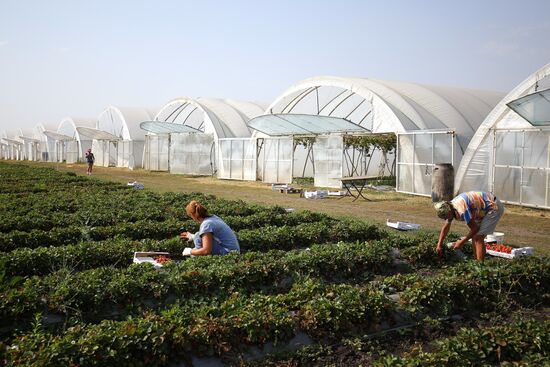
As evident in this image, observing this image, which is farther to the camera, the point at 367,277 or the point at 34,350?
the point at 367,277

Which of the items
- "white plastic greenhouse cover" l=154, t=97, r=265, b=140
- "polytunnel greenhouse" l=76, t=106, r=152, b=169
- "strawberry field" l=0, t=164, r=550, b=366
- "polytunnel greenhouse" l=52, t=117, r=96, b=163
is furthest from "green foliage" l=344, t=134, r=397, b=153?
"polytunnel greenhouse" l=52, t=117, r=96, b=163

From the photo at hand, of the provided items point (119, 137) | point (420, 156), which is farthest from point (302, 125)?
point (119, 137)

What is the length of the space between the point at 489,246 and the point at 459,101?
20.6 meters

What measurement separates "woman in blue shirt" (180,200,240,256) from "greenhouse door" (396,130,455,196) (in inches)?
556

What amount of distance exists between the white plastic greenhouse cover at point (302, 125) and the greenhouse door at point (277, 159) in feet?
2.65

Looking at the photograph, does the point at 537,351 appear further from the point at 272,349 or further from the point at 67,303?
the point at 67,303

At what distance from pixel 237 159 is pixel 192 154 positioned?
5.80 metres

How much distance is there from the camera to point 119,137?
49.6 meters

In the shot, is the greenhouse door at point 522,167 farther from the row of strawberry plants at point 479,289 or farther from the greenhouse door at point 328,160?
the row of strawberry plants at point 479,289

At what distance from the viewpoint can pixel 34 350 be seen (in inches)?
178

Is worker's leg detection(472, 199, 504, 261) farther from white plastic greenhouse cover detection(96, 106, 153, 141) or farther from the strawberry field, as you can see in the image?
white plastic greenhouse cover detection(96, 106, 153, 141)

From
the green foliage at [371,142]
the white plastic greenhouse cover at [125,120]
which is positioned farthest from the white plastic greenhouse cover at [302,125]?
the white plastic greenhouse cover at [125,120]

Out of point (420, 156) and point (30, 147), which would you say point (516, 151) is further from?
point (30, 147)

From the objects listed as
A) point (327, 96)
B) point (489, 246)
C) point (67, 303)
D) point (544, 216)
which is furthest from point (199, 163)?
point (67, 303)
